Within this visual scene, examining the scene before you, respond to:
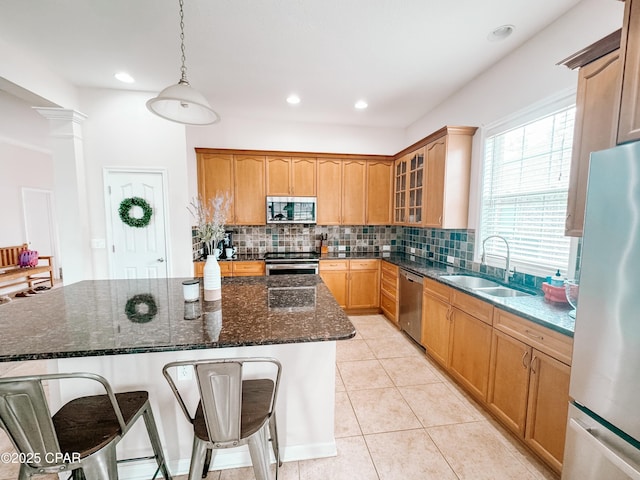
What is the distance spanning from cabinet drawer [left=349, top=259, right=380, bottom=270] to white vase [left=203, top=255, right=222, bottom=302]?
2.50 m

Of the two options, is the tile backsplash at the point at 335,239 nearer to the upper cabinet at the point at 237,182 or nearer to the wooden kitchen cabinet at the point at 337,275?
the upper cabinet at the point at 237,182

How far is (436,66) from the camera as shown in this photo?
2586 mm

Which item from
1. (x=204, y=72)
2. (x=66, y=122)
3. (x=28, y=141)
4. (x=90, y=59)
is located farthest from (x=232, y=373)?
(x=28, y=141)

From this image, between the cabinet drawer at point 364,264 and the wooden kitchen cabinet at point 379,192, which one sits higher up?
the wooden kitchen cabinet at point 379,192

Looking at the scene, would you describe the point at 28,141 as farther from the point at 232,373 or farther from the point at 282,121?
the point at 232,373

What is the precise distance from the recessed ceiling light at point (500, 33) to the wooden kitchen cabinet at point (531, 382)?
2130 mm

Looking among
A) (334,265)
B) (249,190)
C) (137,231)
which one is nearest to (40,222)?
(137,231)

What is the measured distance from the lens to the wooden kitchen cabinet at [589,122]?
4.36 ft

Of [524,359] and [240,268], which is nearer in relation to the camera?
[524,359]

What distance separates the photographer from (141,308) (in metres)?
1.60

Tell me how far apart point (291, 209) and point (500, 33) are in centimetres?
292

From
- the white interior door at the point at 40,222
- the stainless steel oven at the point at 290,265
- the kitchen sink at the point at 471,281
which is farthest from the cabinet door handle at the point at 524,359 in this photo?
the white interior door at the point at 40,222

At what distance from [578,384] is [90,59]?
4.28 meters

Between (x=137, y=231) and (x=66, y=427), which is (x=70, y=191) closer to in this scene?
(x=137, y=231)
